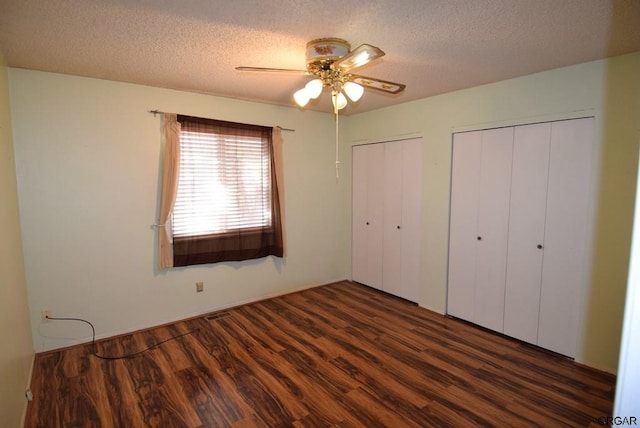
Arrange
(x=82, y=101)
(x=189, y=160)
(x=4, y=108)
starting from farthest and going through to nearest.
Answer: (x=189, y=160)
(x=82, y=101)
(x=4, y=108)

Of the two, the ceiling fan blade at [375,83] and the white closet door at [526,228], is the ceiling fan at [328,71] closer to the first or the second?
the ceiling fan blade at [375,83]

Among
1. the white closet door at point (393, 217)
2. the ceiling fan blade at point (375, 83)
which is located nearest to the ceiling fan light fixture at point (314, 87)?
the ceiling fan blade at point (375, 83)

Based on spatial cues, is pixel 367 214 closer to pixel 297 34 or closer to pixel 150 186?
pixel 150 186

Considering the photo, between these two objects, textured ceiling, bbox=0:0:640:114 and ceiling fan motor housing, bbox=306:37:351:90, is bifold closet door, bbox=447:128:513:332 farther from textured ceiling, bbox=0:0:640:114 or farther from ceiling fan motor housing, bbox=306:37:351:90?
ceiling fan motor housing, bbox=306:37:351:90

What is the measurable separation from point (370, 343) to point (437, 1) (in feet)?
8.89

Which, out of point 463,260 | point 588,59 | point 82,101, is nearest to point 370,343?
point 463,260

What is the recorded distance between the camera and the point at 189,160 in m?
3.37

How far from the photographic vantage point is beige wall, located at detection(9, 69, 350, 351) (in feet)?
8.86

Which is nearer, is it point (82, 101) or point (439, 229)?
point (82, 101)

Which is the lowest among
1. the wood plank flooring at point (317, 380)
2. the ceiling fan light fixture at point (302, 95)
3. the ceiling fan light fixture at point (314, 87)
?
the wood plank flooring at point (317, 380)

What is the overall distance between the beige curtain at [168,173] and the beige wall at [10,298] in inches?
42.0

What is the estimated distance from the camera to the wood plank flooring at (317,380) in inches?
81.1

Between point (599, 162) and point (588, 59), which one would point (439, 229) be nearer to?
point (599, 162)

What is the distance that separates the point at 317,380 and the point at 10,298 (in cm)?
211
